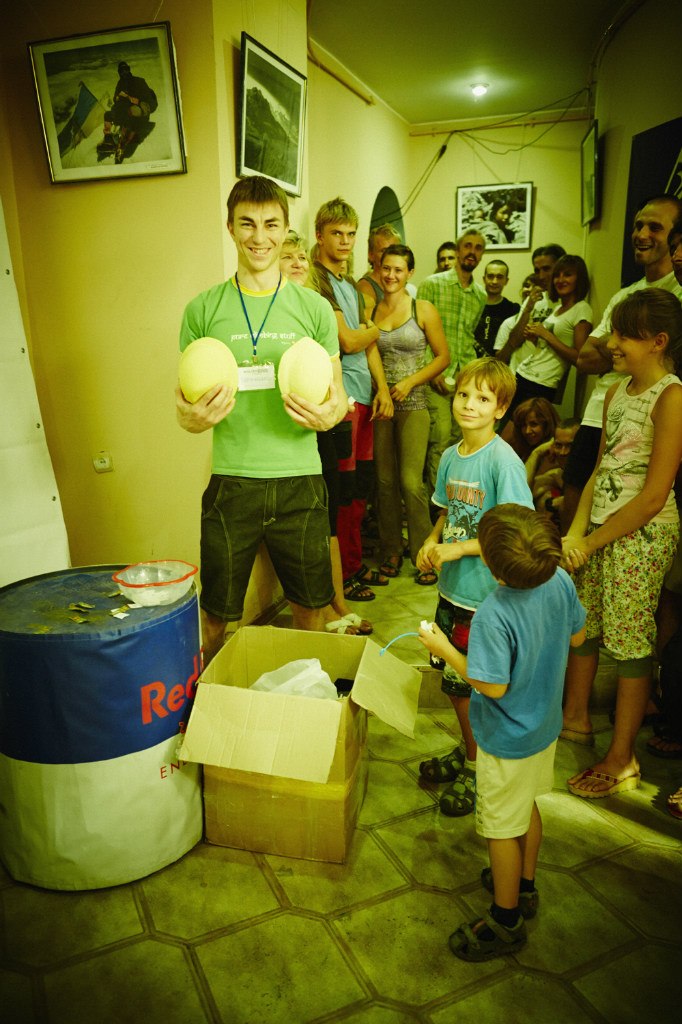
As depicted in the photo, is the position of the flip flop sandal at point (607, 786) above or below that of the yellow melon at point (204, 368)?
below

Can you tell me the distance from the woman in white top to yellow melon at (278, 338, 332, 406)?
2.56 m

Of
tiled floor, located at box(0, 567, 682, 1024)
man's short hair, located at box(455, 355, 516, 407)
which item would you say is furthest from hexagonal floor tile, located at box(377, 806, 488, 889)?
man's short hair, located at box(455, 355, 516, 407)

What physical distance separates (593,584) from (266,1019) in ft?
4.57

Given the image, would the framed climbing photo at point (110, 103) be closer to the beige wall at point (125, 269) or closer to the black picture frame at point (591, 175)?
the beige wall at point (125, 269)

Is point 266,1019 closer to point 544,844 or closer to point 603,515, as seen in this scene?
point 544,844

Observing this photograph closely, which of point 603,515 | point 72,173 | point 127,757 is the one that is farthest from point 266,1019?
point 72,173

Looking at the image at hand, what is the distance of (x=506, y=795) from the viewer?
4.30 ft

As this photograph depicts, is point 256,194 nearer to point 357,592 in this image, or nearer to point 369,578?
point 357,592

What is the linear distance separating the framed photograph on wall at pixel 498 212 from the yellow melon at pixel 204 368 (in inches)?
228

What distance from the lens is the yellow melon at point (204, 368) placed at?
1598mm

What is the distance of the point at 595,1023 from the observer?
3.96ft

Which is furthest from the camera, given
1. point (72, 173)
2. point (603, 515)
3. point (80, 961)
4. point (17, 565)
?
point (72, 173)

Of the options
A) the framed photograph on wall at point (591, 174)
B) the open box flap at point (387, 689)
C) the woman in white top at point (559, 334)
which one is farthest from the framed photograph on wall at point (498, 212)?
the open box flap at point (387, 689)

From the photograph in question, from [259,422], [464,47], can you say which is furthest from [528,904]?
[464,47]
